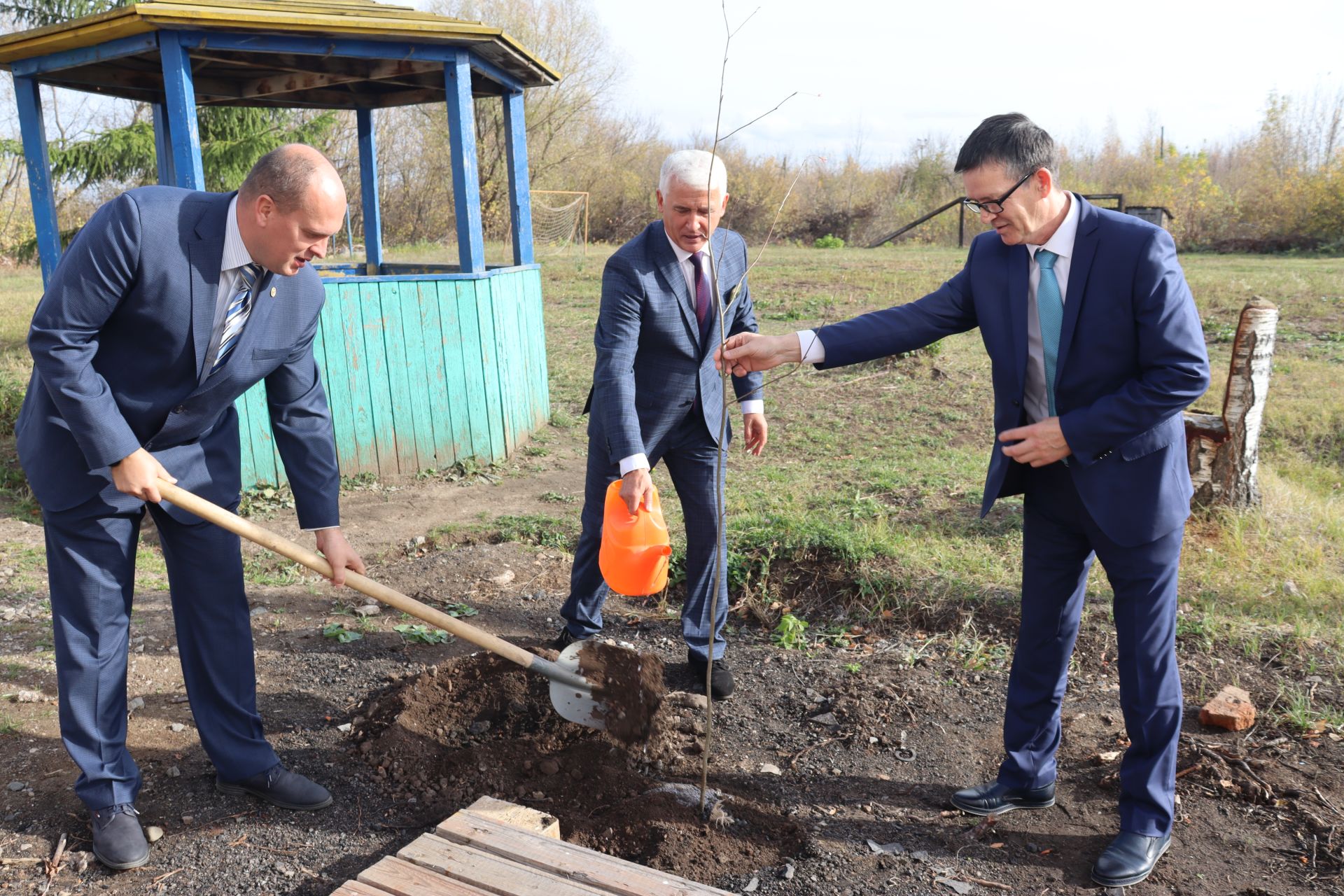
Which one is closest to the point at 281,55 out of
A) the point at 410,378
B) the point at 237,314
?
the point at 410,378

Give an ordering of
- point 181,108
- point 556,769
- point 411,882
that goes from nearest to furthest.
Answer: point 411,882
point 556,769
point 181,108

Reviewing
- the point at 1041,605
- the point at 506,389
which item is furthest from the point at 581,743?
the point at 506,389

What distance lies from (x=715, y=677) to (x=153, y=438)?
7.02 ft

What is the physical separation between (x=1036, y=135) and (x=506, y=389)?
210 inches

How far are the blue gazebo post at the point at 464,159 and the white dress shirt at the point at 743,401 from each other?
3493 millimetres

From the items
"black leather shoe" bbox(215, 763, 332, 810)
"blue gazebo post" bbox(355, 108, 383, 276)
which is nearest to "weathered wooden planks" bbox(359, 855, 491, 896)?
"black leather shoe" bbox(215, 763, 332, 810)

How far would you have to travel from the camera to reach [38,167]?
703cm

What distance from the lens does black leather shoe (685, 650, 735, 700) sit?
368 centimetres

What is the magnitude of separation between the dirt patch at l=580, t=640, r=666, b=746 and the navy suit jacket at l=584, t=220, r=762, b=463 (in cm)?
72

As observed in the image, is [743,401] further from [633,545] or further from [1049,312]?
[1049,312]

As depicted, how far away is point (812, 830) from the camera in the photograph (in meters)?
2.83

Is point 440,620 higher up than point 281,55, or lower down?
lower down

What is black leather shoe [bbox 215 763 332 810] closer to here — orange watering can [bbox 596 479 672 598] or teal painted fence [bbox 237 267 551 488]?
orange watering can [bbox 596 479 672 598]

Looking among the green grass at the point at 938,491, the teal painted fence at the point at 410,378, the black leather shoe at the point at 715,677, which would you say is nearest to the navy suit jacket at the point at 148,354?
the black leather shoe at the point at 715,677
